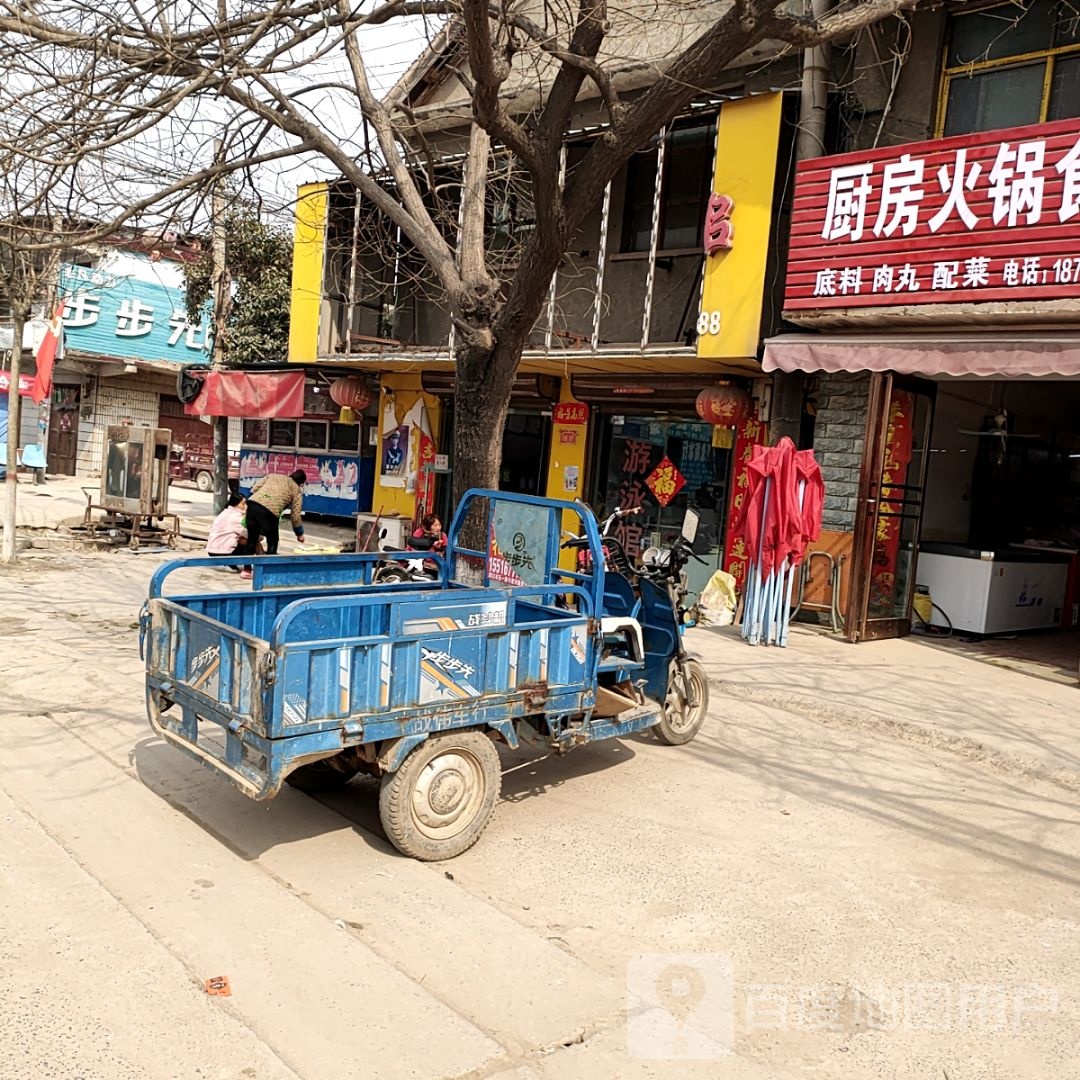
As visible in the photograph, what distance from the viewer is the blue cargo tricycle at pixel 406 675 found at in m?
4.27

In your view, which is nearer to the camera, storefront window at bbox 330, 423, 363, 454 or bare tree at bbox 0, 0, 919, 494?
bare tree at bbox 0, 0, 919, 494

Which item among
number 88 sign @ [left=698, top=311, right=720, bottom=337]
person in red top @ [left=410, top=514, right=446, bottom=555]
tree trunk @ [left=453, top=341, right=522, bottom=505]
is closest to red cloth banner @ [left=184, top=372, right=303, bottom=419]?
person in red top @ [left=410, top=514, right=446, bottom=555]

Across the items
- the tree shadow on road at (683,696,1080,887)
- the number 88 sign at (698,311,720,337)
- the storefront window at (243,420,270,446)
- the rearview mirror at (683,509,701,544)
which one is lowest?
the tree shadow on road at (683,696,1080,887)

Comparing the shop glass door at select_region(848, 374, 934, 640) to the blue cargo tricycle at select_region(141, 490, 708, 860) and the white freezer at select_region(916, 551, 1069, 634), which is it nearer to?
the white freezer at select_region(916, 551, 1069, 634)

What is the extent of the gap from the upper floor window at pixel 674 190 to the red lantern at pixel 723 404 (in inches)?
91.4

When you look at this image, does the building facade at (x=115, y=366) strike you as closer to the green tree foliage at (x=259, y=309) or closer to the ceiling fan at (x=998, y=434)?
the green tree foliage at (x=259, y=309)

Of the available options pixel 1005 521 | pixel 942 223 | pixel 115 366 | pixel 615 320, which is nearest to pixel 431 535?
pixel 615 320

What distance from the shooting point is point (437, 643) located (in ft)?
15.0

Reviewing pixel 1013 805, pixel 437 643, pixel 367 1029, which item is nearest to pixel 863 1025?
pixel 367 1029

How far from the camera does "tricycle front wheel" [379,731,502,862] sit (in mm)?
4516

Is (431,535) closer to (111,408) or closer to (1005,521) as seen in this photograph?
(1005,521)

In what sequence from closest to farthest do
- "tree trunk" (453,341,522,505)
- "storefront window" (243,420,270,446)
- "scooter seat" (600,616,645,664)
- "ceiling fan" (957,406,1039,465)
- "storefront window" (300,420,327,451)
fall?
1. "scooter seat" (600,616,645,664)
2. "tree trunk" (453,341,522,505)
3. "ceiling fan" (957,406,1039,465)
4. "storefront window" (300,420,327,451)
5. "storefront window" (243,420,270,446)

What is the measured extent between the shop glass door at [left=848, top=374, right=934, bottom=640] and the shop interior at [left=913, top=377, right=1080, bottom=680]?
67 centimetres

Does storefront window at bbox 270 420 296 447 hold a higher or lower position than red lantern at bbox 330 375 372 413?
lower
